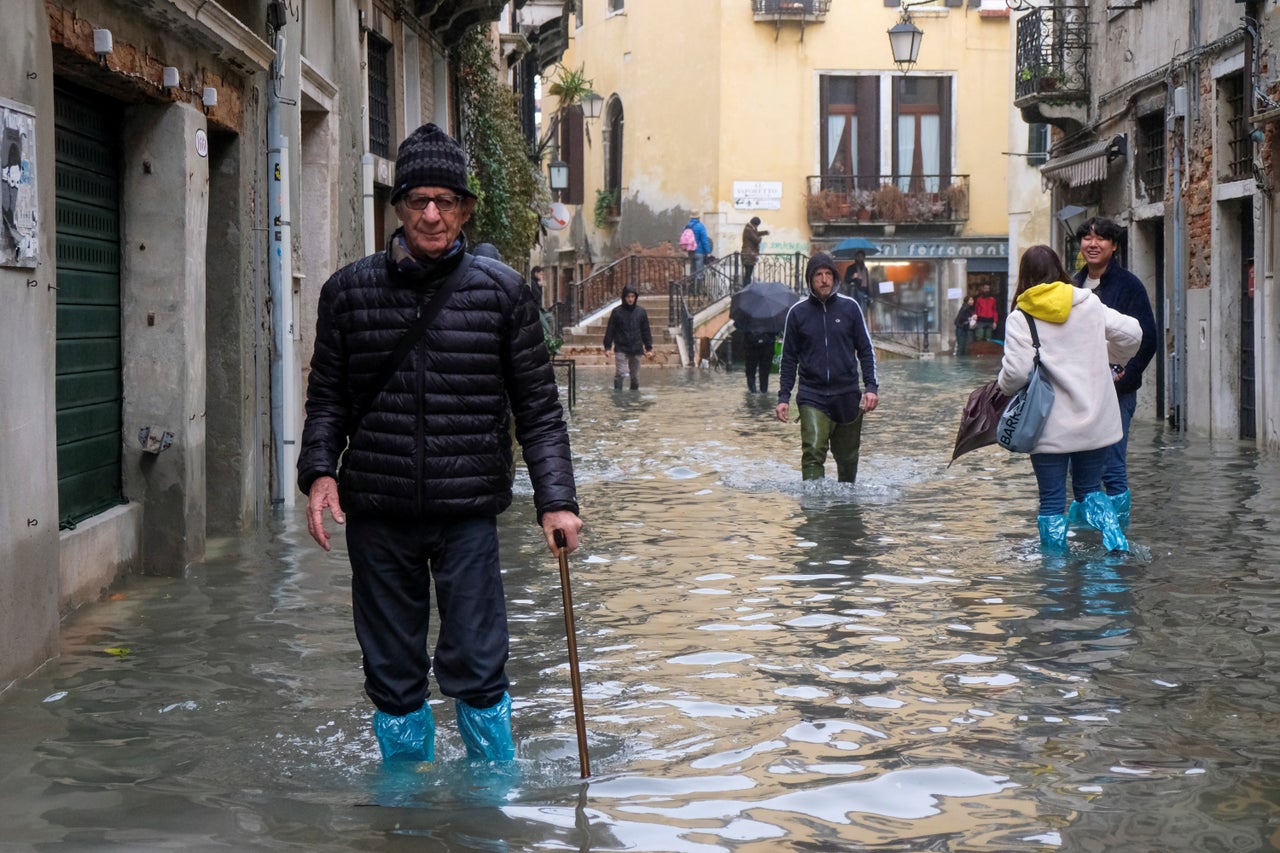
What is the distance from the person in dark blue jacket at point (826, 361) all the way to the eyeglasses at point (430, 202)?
7140 mm

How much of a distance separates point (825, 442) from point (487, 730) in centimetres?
757

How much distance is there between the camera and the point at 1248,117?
1683 cm

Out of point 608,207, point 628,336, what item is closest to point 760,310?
point 628,336

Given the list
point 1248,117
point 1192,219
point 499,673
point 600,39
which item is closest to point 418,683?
point 499,673

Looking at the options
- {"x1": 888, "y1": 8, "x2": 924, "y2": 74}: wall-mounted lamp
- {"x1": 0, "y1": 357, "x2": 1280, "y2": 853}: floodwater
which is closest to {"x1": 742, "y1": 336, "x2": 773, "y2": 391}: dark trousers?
{"x1": 888, "y1": 8, "x2": 924, "y2": 74}: wall-mounted lamp

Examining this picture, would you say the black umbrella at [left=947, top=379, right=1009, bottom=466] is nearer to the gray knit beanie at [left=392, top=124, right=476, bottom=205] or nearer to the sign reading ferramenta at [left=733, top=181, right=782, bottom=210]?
the gray knit beanie at [left=392, top=124, right=476, bottom=205]

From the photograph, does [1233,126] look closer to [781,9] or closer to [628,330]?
[628,330]

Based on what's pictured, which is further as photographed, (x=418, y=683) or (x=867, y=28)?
(x=867, y=28)

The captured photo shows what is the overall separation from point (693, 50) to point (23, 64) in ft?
128

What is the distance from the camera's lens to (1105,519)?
9.36 meters

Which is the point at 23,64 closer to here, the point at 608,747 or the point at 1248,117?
the point at 608,747

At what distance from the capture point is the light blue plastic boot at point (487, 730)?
516 centimetres

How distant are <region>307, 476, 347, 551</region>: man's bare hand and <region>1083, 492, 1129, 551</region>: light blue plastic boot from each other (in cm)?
525

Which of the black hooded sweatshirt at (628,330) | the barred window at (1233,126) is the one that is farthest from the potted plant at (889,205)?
the barred window at (1233,126)
